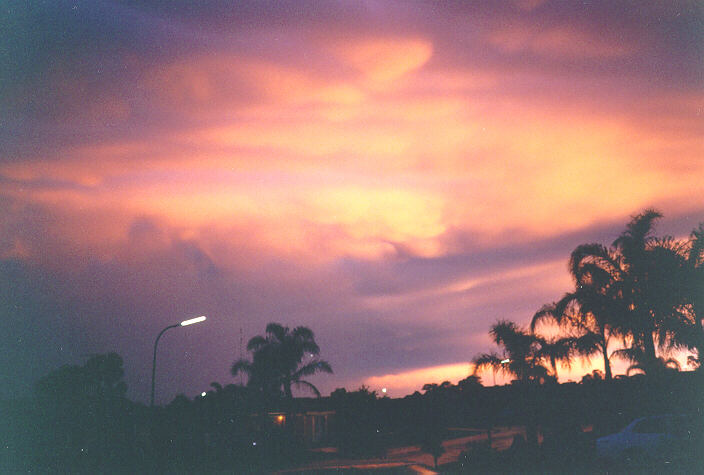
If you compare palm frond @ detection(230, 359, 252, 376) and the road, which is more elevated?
palm frond @ detection(230, 359, 252, 376)

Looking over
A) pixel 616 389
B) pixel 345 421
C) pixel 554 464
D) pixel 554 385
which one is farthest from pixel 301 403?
pixel 554 464

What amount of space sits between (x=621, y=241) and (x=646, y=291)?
275 centimetres

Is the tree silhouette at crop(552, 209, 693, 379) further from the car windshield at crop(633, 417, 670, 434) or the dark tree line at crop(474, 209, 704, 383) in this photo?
the car windshield at crop(633, 417, 670, 434)

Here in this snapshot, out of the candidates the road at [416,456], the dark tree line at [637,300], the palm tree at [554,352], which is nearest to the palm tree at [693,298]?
the dark tree line at [637,300]

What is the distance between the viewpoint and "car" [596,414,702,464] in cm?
1931

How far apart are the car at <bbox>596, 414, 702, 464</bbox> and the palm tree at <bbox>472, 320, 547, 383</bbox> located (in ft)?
43.9

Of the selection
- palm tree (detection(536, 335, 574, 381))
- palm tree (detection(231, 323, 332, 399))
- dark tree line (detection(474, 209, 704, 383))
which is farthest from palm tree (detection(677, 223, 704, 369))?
palm tree (detection(231, 323, 332, 399))

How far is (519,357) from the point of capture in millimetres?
34250

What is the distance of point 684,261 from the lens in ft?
87.7

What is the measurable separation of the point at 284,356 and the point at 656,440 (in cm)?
3274

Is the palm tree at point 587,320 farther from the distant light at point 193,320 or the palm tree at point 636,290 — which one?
the distant light at point 193,320

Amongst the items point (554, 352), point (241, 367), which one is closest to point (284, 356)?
point (241, 367)

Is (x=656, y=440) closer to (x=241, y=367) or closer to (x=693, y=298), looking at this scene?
(x=693, y=298)

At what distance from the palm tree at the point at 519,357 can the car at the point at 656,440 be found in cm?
1338
